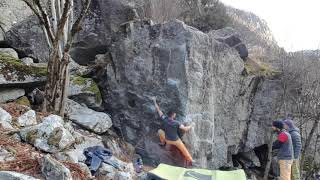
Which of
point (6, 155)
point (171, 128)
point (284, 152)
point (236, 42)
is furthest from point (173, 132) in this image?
point (236, 42)

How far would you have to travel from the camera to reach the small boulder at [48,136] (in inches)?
293

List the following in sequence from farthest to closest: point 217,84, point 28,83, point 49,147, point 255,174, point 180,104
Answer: point 255,174 < point 217,84 < point 180,104 < point 28,83 < point 49,147

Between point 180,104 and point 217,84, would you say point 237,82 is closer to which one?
point 217,84

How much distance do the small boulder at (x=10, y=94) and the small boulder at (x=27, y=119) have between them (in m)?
2.38

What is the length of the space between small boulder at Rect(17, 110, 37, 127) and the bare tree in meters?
1.67

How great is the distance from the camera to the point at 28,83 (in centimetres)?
1185

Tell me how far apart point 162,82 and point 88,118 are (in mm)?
2570

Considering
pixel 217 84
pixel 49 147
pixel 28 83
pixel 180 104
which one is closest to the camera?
pixel 49 147

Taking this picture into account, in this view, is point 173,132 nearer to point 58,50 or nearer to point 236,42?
point 58,50

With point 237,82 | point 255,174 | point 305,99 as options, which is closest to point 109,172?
point 237,82

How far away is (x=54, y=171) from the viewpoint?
6.08m

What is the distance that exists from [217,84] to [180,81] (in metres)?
2.24

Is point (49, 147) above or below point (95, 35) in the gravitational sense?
below

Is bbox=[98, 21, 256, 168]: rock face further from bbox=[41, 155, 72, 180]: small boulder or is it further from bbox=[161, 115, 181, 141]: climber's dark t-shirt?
bbox=[41, 155, 72, 180]: small boulder
